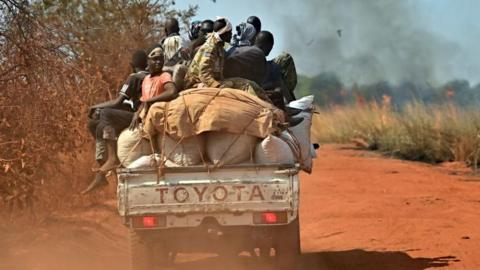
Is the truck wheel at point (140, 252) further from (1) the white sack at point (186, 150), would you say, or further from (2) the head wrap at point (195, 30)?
(2) the head wrap at point (195, 30)

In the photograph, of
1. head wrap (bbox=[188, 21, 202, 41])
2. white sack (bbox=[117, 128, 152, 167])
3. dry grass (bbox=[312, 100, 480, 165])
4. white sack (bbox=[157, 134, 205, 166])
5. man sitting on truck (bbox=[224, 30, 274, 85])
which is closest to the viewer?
white sack (bbox=[157, 134, 205, 166])

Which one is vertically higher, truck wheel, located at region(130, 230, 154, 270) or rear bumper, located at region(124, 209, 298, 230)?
rear bumper, located at region(124, 209, 298, 230)

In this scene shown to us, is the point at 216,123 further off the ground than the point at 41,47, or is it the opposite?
the point at 41,47

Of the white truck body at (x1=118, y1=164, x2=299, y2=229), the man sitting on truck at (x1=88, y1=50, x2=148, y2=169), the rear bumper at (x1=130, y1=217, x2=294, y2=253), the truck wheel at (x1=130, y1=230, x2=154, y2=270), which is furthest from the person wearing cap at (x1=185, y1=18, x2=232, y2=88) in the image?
the truck wheel at (x1=130, y1=230, x2=154, y2=270)

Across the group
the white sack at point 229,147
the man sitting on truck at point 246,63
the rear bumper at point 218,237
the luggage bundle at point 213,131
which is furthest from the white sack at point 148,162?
the man sitting on truck at point 246,63

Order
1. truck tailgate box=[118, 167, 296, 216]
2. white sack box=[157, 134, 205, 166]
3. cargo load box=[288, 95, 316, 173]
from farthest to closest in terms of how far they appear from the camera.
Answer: cargo load box=[288, 95, 316, 173] → white sack box=[157, 134, 205, 166] → truck tailgate box=[118, 167, 296, 216]

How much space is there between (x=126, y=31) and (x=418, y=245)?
320 inches

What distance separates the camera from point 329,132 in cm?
2964

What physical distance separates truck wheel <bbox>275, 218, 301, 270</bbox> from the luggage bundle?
0.56m

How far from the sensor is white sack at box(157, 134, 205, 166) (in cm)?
774

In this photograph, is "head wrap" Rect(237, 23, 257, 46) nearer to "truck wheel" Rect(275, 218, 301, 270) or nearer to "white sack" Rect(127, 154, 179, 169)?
"white sack" Rect(127, 154, 179, 169)

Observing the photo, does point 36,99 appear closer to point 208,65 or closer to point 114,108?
point 114,108

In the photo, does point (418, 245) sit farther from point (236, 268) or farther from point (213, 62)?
point (213, 62)

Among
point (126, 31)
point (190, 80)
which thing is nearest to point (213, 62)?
point (190, 80)
